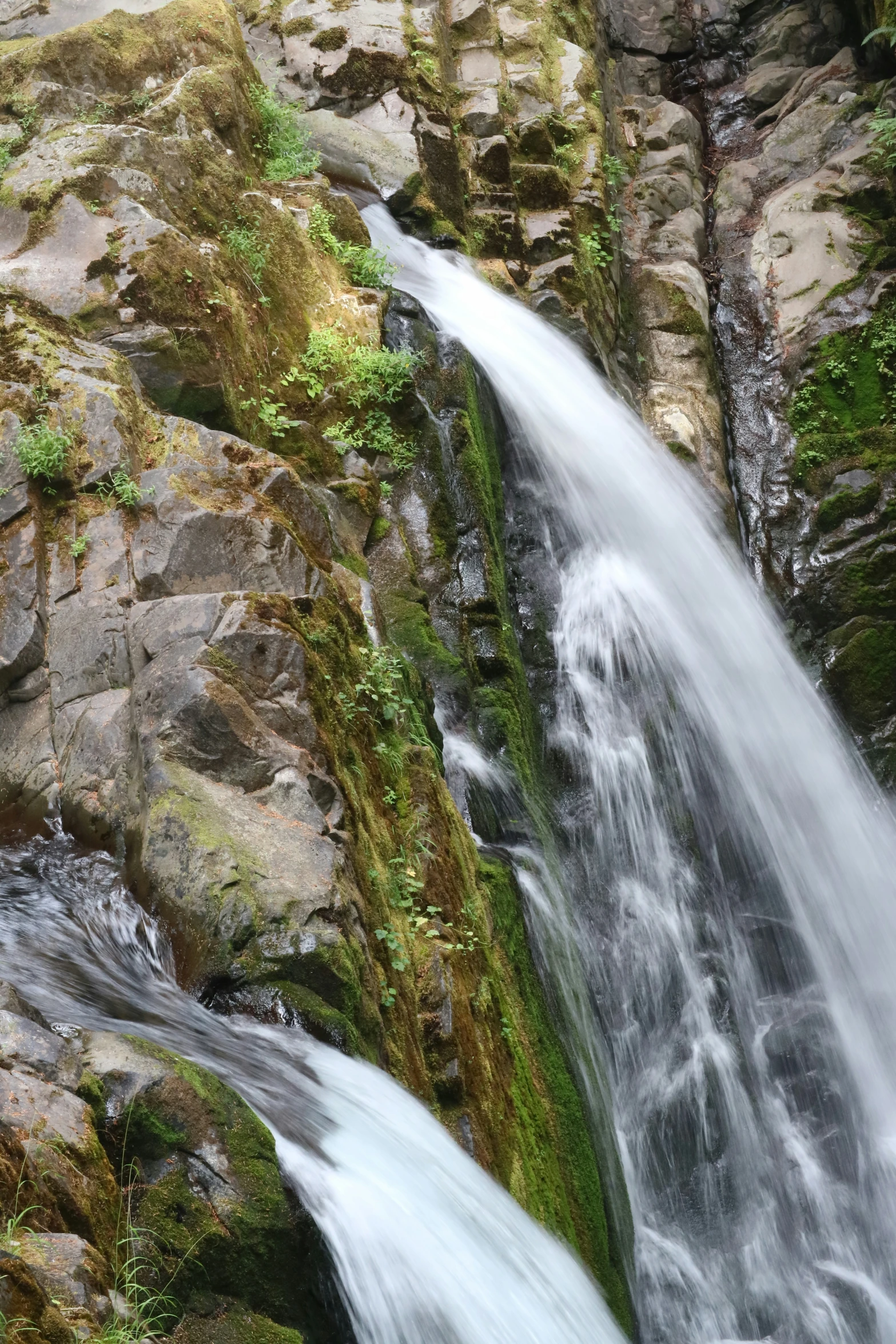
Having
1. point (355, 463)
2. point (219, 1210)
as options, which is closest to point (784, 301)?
point (355, 463)

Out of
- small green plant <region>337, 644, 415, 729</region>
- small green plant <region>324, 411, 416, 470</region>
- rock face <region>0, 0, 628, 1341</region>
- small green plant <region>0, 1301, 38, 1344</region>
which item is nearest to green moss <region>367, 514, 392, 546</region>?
rock face <region>0, 0, 628, 1341</region>

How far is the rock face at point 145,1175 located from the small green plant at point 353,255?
22.1ft

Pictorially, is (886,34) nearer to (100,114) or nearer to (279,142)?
(279,142)

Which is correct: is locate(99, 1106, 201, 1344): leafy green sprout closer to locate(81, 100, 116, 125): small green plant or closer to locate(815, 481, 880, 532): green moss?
locate(81, 100, 116, 125): small green plant

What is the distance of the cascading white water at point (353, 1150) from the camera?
307cm

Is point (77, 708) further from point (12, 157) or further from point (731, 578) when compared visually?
point (731, 578)

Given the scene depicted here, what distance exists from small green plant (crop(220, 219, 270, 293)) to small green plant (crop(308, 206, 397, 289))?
2.80 feet

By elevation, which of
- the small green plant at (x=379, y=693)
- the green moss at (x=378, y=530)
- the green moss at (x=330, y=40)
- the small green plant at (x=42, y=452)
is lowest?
the small green plant at (x=379, y=693)

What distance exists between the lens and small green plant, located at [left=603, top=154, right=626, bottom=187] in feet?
40.8

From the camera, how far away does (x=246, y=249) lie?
7500 millimetres

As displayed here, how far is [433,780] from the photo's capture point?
214 inches

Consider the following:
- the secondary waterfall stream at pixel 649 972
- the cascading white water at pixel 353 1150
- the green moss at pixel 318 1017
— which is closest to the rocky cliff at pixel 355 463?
the green moss at pixel 318 1017

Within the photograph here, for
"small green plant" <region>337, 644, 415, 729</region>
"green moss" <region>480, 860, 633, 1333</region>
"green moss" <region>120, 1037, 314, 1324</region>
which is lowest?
"green moss" <region>480, 860, 633, 1333</region>

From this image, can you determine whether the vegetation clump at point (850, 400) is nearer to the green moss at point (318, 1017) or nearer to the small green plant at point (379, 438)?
the small green plant at point (379, 438)
